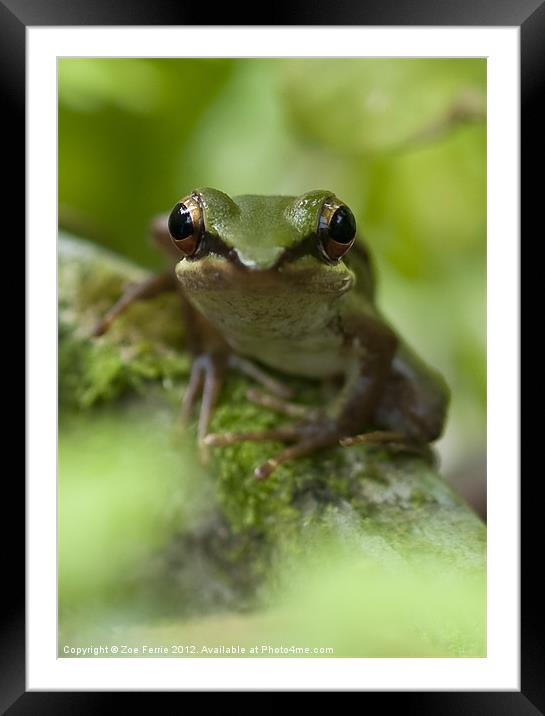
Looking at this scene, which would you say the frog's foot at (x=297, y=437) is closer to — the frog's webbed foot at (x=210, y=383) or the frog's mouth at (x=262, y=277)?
the frog's webbed foot at (x=210, y=383)

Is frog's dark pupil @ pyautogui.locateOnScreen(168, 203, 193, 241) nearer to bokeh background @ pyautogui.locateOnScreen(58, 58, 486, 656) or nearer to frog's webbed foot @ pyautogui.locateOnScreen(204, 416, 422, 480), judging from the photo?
bokeh background @ pyautogui.locateOnScreen(58, 58, 486, 656)

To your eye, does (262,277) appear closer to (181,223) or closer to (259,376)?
(181,223)

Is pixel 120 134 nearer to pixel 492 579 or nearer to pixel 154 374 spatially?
pixel 154 374

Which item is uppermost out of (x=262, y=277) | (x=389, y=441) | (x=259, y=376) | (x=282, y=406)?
(x=262, y=277)

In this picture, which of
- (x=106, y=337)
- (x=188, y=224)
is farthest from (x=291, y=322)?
(x=106, y=337)

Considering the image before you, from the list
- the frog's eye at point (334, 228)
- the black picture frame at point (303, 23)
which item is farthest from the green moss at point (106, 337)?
the frog's eye at point (334, 228)

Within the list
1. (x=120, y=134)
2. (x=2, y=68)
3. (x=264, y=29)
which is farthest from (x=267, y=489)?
(x=120, y=134)
